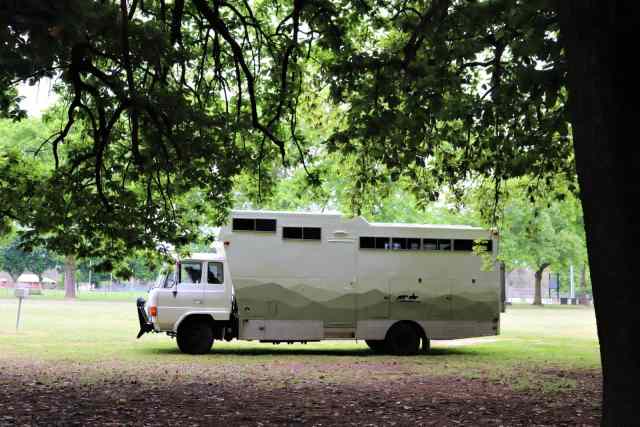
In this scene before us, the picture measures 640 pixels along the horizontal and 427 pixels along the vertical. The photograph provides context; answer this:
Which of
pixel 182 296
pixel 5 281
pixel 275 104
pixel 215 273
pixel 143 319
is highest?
pixel 275 104

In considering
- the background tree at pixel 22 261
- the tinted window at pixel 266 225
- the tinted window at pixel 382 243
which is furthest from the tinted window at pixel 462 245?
the background tree at pixel 22 261

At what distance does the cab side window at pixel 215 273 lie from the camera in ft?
64.7

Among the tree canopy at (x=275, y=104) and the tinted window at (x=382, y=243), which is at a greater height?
the tree canopy at (x=275, y=104)

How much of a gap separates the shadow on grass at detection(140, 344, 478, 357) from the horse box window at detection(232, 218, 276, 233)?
10.7ft

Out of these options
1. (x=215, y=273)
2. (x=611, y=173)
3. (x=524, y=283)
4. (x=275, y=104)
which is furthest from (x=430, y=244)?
(x=524, y=283)

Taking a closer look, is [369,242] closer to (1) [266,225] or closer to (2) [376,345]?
(1) [266,225]

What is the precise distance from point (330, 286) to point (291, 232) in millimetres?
1735

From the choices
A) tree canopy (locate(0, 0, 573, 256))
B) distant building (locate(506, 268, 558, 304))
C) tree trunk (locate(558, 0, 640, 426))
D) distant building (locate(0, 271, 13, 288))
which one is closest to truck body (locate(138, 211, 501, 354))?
tree canopy (locate(0, 0, 573, 256))

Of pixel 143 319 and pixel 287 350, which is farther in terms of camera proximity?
pixel 287 350

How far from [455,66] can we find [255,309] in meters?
8.99

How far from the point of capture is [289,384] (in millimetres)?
13445

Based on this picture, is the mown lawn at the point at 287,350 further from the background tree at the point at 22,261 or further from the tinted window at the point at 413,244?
the background tree at the point at 22,261

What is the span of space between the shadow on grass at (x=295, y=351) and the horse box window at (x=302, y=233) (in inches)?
122

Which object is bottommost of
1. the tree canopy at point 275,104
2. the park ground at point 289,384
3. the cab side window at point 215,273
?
the park ground at point 289,384
